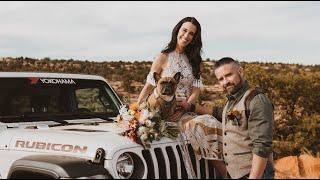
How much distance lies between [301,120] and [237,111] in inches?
417

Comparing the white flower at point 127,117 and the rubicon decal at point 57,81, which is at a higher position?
the rubicon decal at point 57,81

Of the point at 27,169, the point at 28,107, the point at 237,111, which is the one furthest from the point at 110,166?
the point at 28,107

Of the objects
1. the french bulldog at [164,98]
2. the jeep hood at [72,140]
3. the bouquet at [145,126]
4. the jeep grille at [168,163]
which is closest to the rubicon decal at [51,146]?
the jeep hood at [72,140]

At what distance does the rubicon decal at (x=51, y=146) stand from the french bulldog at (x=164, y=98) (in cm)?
90

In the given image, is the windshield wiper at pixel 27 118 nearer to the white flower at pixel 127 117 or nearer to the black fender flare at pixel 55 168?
the black fender flare at pixel 55 168

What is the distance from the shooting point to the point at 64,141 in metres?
4.68

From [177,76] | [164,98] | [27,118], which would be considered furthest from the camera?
[27,118]

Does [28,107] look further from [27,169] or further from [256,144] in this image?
[256,144]

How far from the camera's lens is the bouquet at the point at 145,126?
4.62 metres

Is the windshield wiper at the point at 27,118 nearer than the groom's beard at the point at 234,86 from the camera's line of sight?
No

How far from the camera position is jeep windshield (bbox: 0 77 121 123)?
231 inches

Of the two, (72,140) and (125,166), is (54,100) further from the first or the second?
(125,166)

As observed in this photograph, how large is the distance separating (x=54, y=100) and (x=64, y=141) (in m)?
1.84

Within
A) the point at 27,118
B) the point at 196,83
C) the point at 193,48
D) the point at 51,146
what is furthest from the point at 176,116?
the point at 27,118
